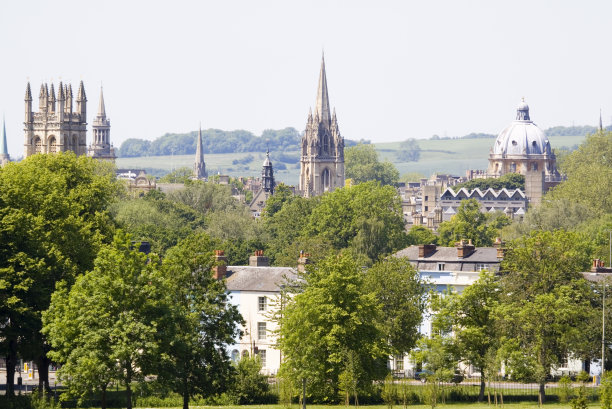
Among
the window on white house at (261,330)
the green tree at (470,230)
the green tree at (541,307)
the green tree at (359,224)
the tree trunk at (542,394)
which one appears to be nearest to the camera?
the tree trunk at (542,394)

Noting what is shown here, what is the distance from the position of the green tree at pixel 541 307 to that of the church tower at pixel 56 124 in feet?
374

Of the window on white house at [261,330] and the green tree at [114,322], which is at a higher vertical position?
the green tree at [114,322]

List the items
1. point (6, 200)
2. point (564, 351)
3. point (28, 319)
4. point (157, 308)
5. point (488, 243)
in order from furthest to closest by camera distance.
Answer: point (488, 243)
point (564, 351)
point (6, 200)
point (28, 319)
point (157, 308)

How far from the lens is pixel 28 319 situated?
2591 inches

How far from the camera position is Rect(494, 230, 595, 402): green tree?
238 ft

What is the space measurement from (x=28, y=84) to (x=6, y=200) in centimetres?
12431

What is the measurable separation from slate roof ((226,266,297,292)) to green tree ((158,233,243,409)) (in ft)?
80.5

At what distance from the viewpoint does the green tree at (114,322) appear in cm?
5672

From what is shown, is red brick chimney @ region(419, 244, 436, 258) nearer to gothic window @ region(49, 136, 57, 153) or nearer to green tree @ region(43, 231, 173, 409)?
green tree @ region(43, 231, 173, 409)

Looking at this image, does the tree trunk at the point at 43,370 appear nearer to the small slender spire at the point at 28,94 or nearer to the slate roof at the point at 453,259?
the slate roof at the point at 453,259

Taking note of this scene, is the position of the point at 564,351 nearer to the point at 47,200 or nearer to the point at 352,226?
the point at 47,200

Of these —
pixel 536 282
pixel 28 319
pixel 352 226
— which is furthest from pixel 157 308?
pixel 352 226

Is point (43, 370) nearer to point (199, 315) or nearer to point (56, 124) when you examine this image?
point (199, 315)

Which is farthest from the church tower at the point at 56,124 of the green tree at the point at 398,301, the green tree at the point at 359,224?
the green tree at the point at 398,301
